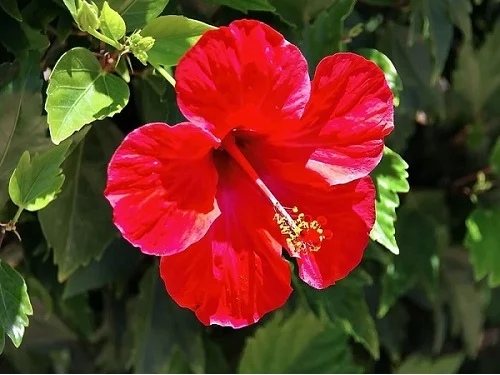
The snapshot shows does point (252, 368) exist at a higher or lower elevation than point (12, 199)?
lower

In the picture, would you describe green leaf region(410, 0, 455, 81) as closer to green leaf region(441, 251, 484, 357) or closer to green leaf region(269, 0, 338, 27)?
green leaf region(269, 0, 338, 27)

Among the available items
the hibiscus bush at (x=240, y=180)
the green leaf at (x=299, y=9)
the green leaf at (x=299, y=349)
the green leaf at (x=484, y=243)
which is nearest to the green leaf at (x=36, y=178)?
the hibiscus bush at (x=240, y=180)

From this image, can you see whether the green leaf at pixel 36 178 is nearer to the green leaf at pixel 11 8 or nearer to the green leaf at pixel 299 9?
the green leaf at pixel 11 8

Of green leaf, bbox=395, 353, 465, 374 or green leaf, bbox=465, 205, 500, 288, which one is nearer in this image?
green leaf, bbox=465, 205, 500, 288

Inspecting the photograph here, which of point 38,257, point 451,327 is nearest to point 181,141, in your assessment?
point 38,257

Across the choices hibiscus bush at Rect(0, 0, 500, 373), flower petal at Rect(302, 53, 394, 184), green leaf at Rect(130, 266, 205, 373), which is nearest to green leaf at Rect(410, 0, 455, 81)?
hibiscus bush at Rect(0, 0, 500, 373)

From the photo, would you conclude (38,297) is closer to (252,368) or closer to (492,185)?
(252,368)
